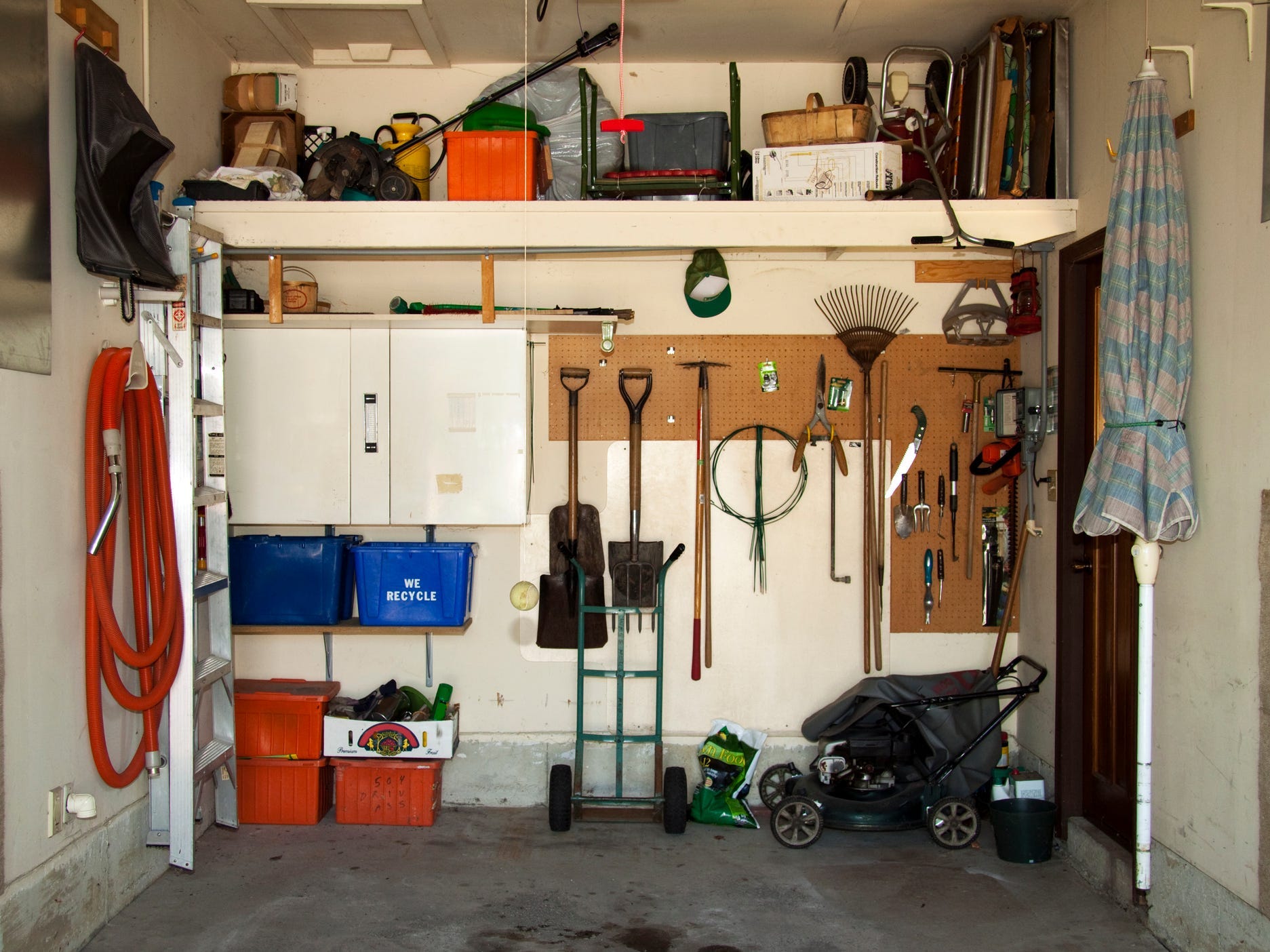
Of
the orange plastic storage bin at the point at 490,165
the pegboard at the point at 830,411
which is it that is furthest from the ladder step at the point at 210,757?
the orange plastic storage bin at the point at 490,165

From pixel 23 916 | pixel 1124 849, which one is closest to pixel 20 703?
pixel 23 916

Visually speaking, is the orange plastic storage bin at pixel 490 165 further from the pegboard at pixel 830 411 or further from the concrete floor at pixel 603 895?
the concrete floor at pixel 603 895

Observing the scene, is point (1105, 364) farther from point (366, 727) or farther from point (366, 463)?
point (366, 727)

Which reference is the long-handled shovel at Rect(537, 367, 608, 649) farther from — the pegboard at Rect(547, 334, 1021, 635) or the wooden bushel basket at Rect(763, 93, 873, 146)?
the wooden bushel basket at Rect(763, 93, 873, 146)

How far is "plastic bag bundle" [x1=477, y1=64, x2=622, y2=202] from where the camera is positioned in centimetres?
429

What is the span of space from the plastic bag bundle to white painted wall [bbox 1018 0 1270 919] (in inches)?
88.5

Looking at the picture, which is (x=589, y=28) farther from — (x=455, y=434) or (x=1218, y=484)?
(x=1218, y=484)

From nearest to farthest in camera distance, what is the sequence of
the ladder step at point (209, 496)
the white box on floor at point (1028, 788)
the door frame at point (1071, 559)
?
the ladder step at point (209, 496), the door frame at point (1071, 559), the white box on floor at point (1028, 788)

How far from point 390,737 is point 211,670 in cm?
78

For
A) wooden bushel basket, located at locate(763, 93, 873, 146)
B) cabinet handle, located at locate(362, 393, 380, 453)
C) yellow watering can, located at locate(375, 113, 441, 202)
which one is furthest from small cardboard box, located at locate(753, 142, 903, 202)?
cabinet handle, located at locate(362, 393, 380, 453)

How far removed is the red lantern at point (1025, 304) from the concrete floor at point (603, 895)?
7.15 ft

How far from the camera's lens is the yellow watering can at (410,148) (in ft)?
14.1

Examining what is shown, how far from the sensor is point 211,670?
3.79m

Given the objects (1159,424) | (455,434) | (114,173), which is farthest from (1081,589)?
(114,173)
